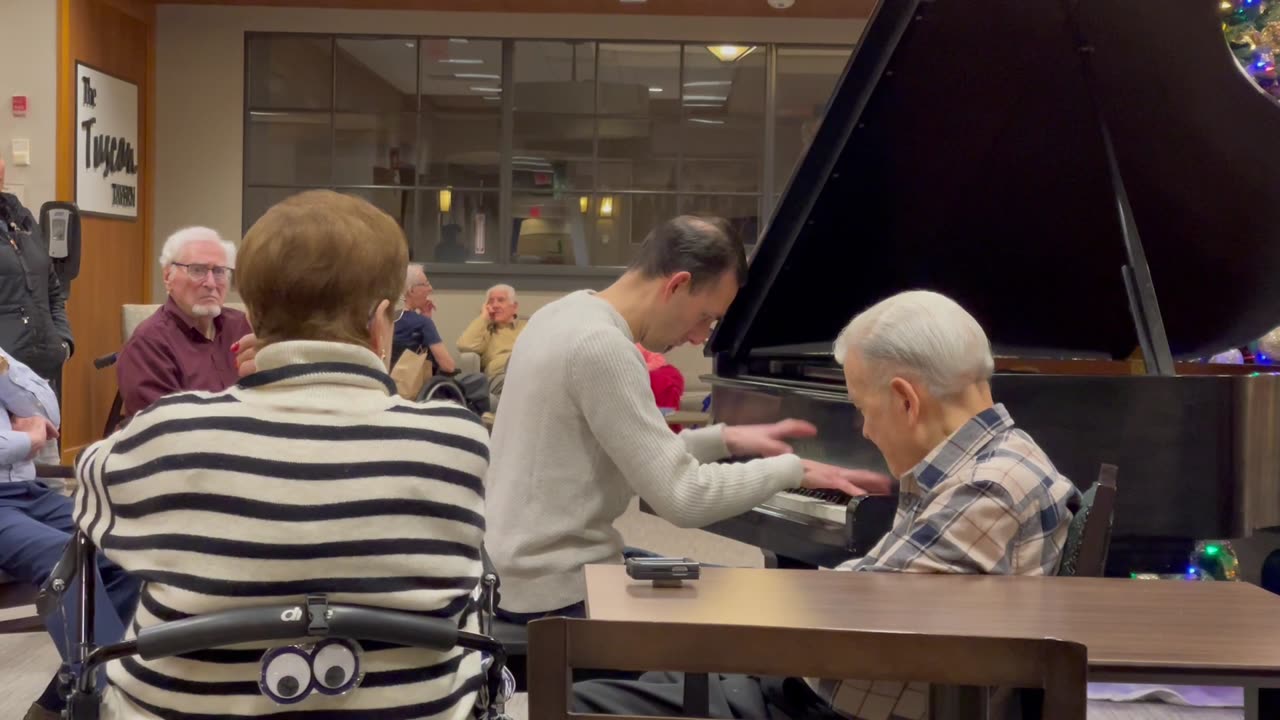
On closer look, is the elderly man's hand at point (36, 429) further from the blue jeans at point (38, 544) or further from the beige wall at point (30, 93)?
the beige wall at point (30, 93)

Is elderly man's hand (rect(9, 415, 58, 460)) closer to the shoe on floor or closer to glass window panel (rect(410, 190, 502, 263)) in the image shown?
the shoe on floor

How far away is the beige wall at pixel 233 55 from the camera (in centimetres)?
920

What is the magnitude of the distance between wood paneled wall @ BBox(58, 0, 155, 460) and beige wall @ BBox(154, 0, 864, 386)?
12 cm

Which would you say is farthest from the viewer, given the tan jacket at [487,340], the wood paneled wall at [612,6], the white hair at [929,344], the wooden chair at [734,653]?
the wood paneled wall at [612,6]

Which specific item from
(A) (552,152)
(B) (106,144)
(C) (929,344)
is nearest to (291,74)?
(B) (106,144)

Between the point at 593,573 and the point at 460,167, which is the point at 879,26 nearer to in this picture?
the point at 593,573

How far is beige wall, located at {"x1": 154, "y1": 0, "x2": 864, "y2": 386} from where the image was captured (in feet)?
30.2

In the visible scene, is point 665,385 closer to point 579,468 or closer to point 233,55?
point 579,468

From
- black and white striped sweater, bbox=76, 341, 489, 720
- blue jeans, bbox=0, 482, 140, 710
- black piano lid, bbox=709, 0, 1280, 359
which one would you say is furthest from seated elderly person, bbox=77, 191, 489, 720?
black piano lid, bbox=709, 0, 1280, 359

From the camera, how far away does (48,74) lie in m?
7.71

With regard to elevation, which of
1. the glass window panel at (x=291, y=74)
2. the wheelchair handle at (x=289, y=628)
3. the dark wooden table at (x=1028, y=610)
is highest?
the glass window panel at (x=291, y=74)

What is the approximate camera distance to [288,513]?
4.65 feet

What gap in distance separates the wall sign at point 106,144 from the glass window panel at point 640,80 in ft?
10.2

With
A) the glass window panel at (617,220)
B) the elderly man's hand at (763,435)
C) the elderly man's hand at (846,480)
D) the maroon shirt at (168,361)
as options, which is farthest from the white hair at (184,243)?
the glass window panel at (617,220)
